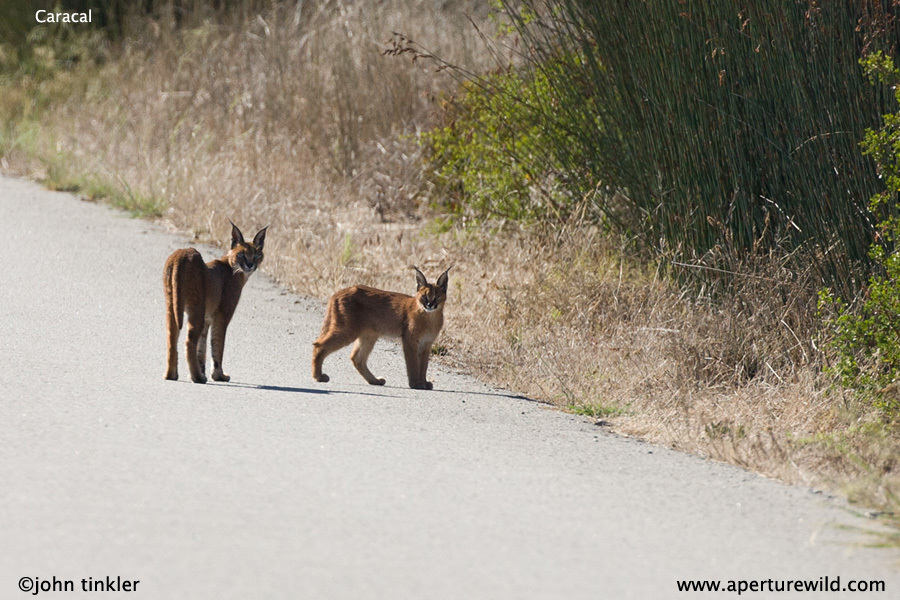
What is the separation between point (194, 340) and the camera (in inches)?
273

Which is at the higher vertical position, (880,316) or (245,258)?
(245,258)

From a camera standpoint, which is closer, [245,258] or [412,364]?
[245,258]

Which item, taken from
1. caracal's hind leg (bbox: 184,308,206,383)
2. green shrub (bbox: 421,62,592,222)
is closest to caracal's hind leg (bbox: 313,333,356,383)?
caracal's hind leg (bbox: 184,308,206,383)

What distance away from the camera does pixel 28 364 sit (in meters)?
7.27

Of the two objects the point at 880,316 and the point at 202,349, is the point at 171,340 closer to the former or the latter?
the point at 202,349

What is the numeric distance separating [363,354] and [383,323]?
0.89 feet

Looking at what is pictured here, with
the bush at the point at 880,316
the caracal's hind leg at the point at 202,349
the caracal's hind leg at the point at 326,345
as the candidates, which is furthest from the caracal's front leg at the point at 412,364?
the bush at the point at 880,316

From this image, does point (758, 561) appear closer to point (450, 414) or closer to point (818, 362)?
point (450, 414)

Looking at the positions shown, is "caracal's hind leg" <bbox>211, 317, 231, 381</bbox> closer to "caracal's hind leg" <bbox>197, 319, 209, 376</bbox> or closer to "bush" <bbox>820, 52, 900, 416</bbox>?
→ "caracal's hind leg" <bbox>197, 319, 209, 376</bbox>

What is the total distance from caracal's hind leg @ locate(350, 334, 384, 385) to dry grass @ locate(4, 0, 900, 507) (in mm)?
333

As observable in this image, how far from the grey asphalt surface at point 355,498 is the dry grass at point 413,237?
481 millimetres

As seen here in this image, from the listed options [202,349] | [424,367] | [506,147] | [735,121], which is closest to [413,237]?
[506,147]

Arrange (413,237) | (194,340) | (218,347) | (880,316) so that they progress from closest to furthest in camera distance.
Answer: (880,316)
(194,340)
(218,347)
(413,237)

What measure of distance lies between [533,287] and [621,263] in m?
0.65
